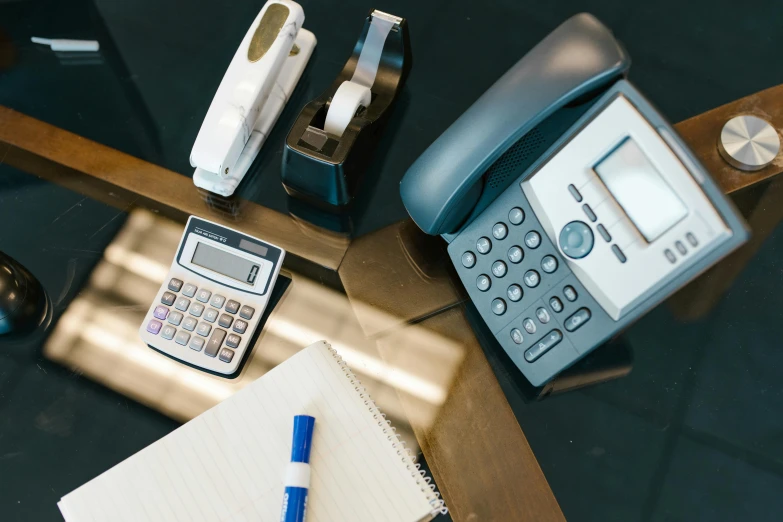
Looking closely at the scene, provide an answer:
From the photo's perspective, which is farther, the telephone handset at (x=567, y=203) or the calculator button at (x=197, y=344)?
the calculator button at (x=197, y=344)

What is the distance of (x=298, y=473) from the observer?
50 centimetres

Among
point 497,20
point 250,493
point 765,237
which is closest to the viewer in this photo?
point 250,493

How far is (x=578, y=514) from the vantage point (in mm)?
531

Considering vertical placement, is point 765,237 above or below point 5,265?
above

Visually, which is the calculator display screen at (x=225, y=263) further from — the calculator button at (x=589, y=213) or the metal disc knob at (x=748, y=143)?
the metal disc knob at (x=748, y=143)

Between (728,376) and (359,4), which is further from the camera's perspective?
(359,4)

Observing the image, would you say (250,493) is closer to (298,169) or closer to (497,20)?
(298,169)

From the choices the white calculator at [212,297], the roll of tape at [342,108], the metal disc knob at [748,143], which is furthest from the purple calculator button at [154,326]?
the metal disc knob at [748,143]

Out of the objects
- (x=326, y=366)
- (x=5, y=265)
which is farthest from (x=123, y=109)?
(x=326, y=366)

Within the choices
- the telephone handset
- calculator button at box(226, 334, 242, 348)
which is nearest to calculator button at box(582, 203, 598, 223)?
the telephone handset

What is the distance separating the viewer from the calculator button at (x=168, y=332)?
562mm

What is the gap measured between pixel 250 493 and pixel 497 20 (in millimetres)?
568

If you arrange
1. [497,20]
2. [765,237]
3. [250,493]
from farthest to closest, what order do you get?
[497,20] → [765,237] → [250,493]

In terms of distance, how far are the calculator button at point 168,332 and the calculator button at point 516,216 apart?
0.31 metres
